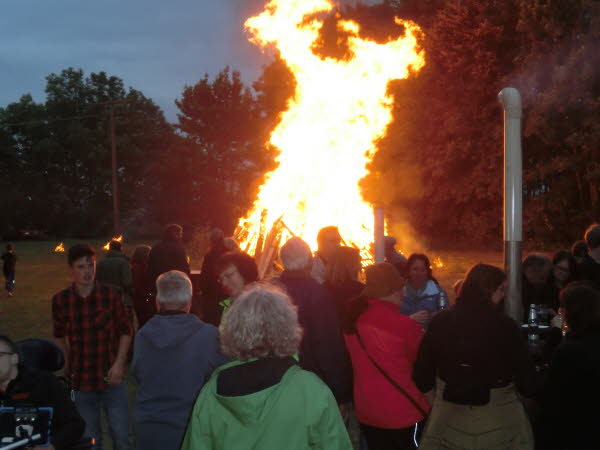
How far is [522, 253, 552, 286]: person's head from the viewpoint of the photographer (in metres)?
5.47

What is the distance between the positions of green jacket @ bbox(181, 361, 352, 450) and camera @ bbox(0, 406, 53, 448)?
3.59ft

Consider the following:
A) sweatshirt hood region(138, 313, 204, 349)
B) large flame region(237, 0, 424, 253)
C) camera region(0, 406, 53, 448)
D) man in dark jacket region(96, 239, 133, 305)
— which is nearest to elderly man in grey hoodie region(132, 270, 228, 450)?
sweatshirt hood region(138, 313, 204, 349)

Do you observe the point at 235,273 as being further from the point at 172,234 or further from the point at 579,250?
the point at 579,250

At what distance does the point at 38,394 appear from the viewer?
3.30 m

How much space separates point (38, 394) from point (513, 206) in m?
3.34

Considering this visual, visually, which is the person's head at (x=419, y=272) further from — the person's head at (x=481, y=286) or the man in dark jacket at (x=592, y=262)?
the person's head at (x=481, y=286)

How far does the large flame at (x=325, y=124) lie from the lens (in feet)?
44.5

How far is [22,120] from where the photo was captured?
61906 millimetres

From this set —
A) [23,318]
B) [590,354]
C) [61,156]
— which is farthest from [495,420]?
A: [61,156]

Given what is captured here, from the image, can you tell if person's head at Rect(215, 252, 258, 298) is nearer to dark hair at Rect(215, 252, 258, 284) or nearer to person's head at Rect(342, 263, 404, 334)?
dark hair at Rect(215, 252, 258, 284)

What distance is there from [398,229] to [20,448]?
3150 centimetres

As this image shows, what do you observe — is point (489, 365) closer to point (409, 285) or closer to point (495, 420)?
point (495, 420)

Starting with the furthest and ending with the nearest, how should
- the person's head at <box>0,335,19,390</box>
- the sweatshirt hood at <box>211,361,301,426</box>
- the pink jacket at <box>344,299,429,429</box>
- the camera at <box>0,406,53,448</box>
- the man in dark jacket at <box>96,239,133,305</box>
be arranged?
the man in dark jacket at <box>96,239,133,305</box> → the pink jacket at <box>344,299,429,429</box> → the person's head at <box>0,335,19,390</box> → the camera at <box>0,406,53,448</box> → the sweatshirt hood at <box>211,361,301,426</box>

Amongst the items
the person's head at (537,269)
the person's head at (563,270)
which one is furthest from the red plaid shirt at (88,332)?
the person's head at (563,270)
